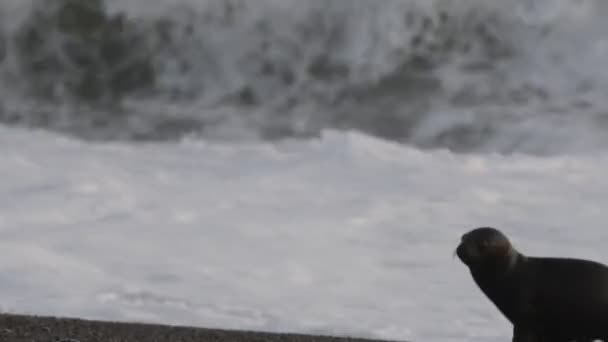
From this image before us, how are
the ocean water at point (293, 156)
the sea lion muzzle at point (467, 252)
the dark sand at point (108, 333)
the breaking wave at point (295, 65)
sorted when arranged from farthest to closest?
the breaking wave at point (295, 65), the ocean water at point (293, 156), the dark sand at point (108, 333), the sea lion muzzle at point (467, 252)

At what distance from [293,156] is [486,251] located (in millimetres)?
5066

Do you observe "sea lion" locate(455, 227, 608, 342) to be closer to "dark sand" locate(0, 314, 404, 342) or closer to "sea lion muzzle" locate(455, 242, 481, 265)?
"sea lion muzzle" locate(455, 242, 481, 265)

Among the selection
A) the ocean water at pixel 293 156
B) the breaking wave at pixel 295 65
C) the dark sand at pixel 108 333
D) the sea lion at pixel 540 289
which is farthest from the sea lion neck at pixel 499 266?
the breaking wave at pixel 295 65

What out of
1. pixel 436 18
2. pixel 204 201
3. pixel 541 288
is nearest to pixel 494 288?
pixel 541 288

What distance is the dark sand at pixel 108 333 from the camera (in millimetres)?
5399

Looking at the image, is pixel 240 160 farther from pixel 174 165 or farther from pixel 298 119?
pixel 298 119

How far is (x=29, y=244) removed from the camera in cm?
791

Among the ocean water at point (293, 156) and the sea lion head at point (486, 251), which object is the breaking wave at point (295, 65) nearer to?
the ocean water at point (293, 156)

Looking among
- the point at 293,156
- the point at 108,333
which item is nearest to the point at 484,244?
the point at 108,333

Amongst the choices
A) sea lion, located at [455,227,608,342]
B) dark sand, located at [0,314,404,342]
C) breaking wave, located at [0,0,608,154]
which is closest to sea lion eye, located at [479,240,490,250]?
sea lion, located at [455,227,608,342]

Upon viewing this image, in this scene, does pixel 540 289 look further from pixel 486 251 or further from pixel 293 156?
pixel 293 156

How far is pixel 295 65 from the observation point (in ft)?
40.4

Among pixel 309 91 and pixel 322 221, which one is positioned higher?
pixel 309 91

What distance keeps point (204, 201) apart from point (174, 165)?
0.97 m
